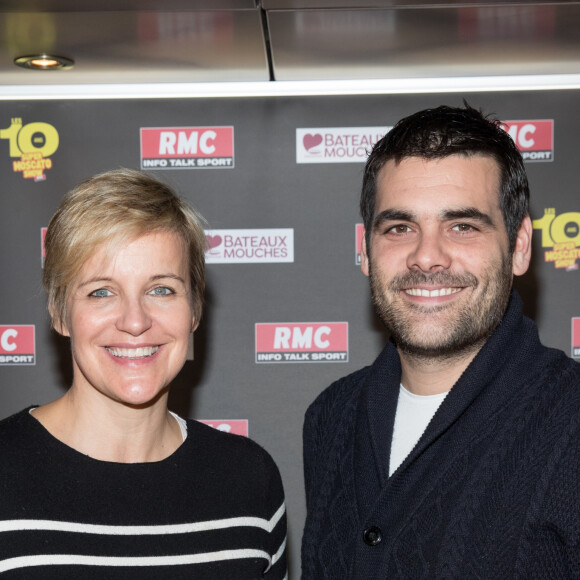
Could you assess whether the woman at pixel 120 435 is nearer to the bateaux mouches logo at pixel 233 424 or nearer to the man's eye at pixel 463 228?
the man's eye at pixel 463 228

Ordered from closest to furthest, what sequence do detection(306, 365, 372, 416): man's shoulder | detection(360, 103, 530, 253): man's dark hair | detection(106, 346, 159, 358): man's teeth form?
detection(106, 346, 159, 358): man's teeth < detection(360, 103, 530, 253): man's dark hair < detection(306, 365, 372, 416): man's shoulder

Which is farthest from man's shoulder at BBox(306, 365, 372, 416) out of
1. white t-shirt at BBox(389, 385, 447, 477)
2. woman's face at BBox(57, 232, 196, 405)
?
woman's face at BBox(57, 232, 196, 405)

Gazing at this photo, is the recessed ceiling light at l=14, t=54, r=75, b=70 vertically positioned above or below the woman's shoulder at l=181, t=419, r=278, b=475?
above

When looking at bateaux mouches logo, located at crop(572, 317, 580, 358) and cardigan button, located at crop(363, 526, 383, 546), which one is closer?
cardigan button, located at crop(363, 526, 383, 546)

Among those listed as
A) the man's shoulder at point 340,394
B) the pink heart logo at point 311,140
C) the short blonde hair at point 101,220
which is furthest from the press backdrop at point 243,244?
the short blonde hair at point 101,220

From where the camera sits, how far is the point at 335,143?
9.63 ft

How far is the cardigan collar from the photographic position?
1.65 meters

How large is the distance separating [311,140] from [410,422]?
1.45 meters

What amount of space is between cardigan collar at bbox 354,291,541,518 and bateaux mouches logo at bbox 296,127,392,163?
126cm

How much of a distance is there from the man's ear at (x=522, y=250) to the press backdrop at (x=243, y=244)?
3.76 ft

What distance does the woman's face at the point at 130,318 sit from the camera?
64.4 inches

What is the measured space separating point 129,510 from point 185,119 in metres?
1.73

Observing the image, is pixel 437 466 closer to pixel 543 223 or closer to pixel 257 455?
pixel 257 455

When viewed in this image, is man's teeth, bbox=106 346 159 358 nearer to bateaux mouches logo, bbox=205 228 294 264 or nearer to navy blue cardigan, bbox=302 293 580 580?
navy blue cardigan, bbox=302 293 580 580
